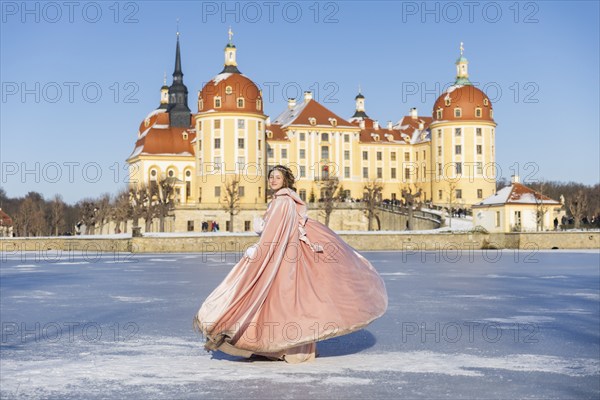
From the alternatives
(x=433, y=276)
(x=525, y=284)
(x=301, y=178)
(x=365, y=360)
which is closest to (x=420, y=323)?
(x=365, y=360)

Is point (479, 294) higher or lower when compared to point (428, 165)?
lower

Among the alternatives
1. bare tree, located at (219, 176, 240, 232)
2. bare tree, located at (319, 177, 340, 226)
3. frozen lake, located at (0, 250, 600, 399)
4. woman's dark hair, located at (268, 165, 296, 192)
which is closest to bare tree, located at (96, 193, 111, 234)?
bare tree, located at (219, 176, 240, 232)

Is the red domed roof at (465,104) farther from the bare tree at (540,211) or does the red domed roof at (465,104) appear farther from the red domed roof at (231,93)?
the bare tree at (540,211)

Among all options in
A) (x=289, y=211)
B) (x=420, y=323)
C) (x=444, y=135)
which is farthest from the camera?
(x=444, y=135)

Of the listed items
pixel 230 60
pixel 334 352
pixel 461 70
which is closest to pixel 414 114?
pixel 461 70

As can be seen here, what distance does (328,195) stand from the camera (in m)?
62.1

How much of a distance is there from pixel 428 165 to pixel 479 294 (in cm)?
6106

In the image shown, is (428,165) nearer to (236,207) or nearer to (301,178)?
(301,178)

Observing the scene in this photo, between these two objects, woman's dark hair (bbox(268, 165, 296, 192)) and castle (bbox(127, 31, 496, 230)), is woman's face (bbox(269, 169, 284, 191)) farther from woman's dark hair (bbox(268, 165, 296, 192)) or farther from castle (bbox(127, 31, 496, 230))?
castle (bbox(127, 31, 496, 230))

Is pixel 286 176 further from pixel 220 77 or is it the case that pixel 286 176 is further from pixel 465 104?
pixel 465 104

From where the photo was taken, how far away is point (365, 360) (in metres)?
7.36

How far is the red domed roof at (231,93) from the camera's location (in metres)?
63.1

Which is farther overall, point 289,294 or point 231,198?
point 231,198

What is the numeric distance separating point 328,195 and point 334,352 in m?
54.3
